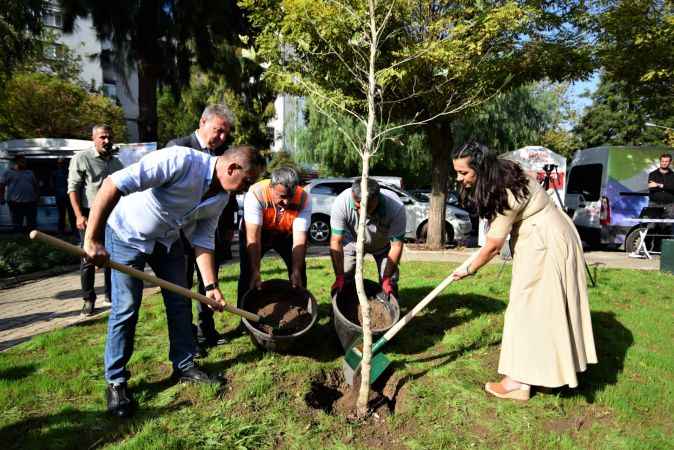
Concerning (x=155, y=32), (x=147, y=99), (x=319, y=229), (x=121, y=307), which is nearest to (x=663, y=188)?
(x=319, y=229)

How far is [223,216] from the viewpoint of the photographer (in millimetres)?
3971

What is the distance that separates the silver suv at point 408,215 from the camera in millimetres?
10491

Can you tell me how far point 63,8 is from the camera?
10.4 m

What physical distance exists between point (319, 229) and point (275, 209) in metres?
7.22

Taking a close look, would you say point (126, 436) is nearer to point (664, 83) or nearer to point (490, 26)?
point (490, 26)

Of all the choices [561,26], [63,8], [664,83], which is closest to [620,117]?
[664,83]

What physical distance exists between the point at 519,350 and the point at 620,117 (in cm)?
3099

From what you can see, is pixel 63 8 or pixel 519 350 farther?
pixel 63 8

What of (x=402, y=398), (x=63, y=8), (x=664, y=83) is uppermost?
(x=63, y=8)

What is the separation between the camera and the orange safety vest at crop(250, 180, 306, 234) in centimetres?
364

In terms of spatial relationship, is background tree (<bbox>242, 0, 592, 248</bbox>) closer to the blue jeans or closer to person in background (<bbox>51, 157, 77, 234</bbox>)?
the blue jeans

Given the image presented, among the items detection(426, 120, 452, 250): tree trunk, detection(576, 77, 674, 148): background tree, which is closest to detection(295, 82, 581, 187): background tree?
detection(576, 77, 674, 148): background tree

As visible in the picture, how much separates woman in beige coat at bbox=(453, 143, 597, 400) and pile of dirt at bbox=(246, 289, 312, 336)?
1502mm

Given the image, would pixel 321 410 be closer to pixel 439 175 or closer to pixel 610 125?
pixel 439 175
